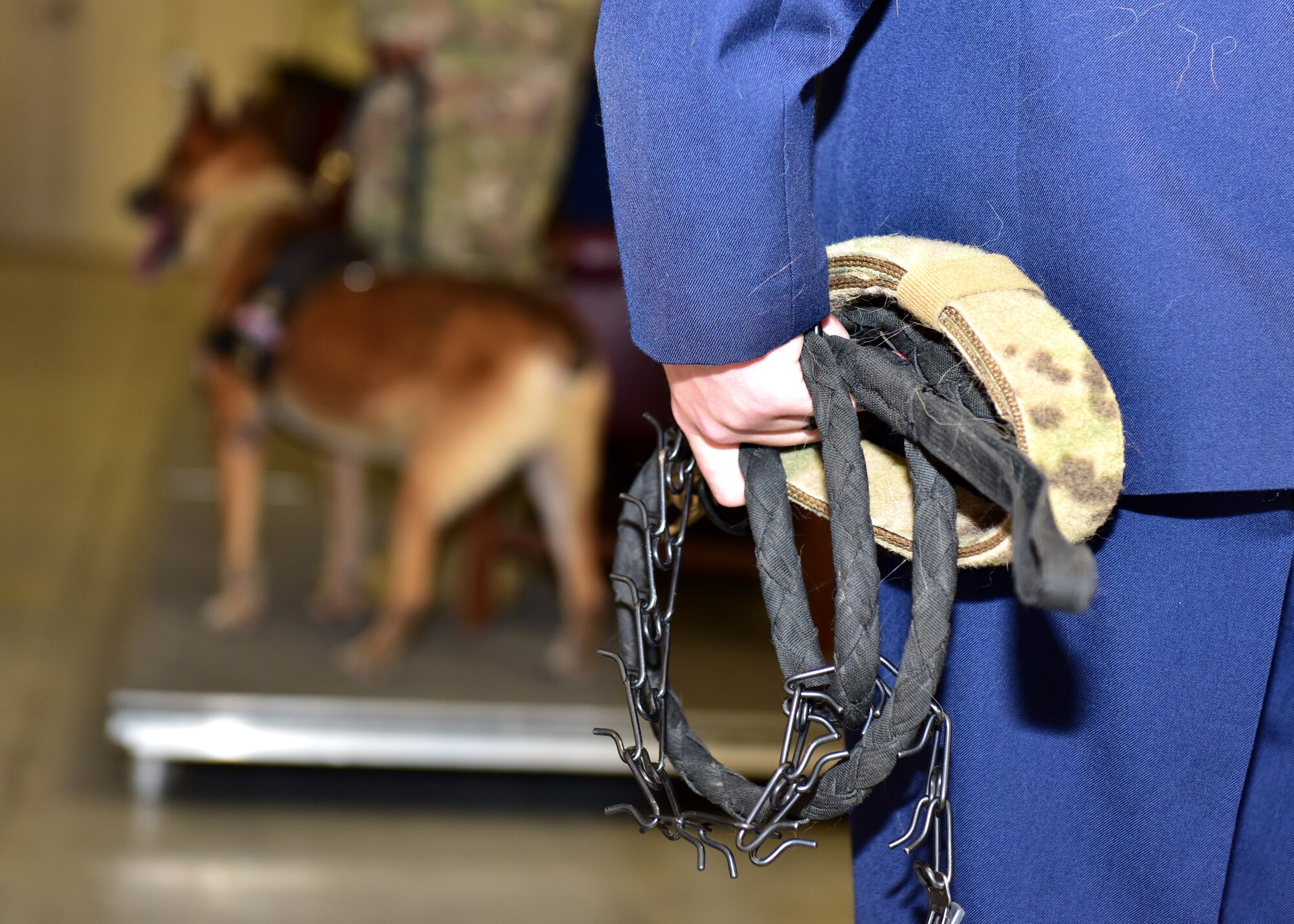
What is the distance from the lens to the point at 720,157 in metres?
0.68

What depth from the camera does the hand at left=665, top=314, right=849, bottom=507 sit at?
2.44ft

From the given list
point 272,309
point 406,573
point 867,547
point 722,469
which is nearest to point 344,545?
point 406,573

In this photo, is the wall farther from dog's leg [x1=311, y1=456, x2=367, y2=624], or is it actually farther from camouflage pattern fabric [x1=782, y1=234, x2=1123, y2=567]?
camouflage pattern fabric [x1=782, y1=234, x2=1123, y2=567]

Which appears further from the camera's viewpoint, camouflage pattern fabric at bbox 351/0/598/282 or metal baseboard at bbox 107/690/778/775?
camouflage pattern fabric at bbox 351/0/598/282

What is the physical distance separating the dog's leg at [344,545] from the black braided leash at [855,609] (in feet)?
7.29

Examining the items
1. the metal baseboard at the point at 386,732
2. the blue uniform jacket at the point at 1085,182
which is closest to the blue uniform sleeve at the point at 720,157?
the blue uniform jacket at the point at 1085,182

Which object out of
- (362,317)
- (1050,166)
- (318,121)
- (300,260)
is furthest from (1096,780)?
(318,121)

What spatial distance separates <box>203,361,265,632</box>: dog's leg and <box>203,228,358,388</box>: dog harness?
65 mm

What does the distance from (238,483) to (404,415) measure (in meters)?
0.49

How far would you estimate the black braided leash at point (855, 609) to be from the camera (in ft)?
2.21

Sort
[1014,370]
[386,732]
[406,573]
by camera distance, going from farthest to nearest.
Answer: [406,573], [386,732], [1014,370]

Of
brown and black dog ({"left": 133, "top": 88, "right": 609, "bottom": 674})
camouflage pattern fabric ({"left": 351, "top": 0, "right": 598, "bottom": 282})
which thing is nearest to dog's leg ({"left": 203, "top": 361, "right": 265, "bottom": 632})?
brown and black dog ({"left": 133, "top": 88, "right": 609, "bottom": 674})

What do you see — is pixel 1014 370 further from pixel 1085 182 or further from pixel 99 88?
pixel 99 88

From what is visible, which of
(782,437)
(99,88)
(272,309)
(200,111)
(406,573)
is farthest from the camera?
(99,88)
